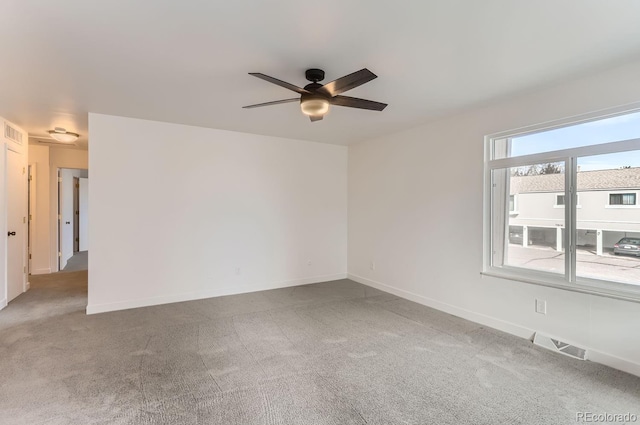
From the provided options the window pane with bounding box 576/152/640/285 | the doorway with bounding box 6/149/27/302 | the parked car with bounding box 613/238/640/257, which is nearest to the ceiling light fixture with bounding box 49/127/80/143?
the doorway with bounding box 6/149/27/302

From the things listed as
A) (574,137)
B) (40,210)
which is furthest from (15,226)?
(574,137)

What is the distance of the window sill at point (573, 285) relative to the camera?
2535mm

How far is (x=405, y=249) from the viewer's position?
4.50 metres

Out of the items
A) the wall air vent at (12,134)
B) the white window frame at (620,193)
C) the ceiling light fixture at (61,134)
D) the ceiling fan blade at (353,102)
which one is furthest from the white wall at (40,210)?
the white window frame at (620,193)

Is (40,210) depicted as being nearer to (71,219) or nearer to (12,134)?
(71,219)

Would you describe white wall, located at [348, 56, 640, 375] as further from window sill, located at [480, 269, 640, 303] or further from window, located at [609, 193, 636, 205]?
window, located at [609, 193, 636, 205]

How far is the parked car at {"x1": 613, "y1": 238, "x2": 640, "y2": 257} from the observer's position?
2.57 meters

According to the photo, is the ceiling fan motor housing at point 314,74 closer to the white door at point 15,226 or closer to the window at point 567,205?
the window at point 567,205

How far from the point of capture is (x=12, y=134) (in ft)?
13.6

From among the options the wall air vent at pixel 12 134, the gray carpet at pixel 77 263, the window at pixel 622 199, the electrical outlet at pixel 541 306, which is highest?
the wall air vent at pixel 12 134

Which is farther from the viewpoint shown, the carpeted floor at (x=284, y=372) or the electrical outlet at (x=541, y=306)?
the electrical outlet at (x=541, y=306)

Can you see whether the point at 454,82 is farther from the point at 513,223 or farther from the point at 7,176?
the point at 7,176

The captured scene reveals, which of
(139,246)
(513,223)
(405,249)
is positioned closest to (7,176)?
(139,246)

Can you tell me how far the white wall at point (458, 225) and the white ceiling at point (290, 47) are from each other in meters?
0.27
